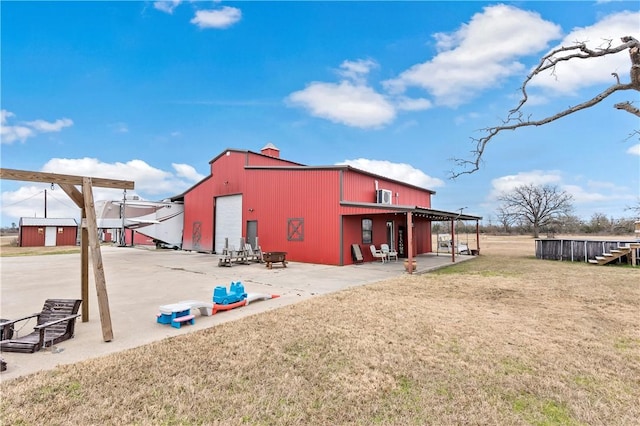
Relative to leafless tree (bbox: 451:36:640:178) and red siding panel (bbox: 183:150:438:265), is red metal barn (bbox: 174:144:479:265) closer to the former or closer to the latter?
red siding panel (bbox: 183:150:438:265)

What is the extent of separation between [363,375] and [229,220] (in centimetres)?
1721

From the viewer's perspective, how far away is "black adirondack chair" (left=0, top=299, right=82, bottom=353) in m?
3.90

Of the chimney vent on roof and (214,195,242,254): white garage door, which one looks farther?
the chimney vent on roof

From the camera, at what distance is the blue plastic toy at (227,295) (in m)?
6.20

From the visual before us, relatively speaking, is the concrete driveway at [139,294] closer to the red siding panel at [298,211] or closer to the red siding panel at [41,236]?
the red siding panel at [298,211]

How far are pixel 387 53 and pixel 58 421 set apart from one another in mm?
15413

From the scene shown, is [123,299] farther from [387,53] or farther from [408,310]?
[387,53]

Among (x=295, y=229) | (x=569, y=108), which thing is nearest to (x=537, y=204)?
(x=295, y=229)

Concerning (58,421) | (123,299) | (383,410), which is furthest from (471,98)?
(58,421)

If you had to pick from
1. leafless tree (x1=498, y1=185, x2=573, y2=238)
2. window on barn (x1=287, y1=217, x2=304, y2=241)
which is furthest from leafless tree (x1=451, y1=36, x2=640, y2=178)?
leafless tree (x1=498, y1=185, x2=573, y2=238)

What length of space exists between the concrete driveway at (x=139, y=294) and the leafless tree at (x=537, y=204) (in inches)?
1628

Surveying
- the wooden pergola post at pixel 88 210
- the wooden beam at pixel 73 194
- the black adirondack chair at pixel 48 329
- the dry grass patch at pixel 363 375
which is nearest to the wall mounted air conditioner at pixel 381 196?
the dry grass patch at pixel 363 375

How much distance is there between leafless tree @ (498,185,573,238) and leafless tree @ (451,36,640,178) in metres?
47.8

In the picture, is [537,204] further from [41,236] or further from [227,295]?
[41,236]
